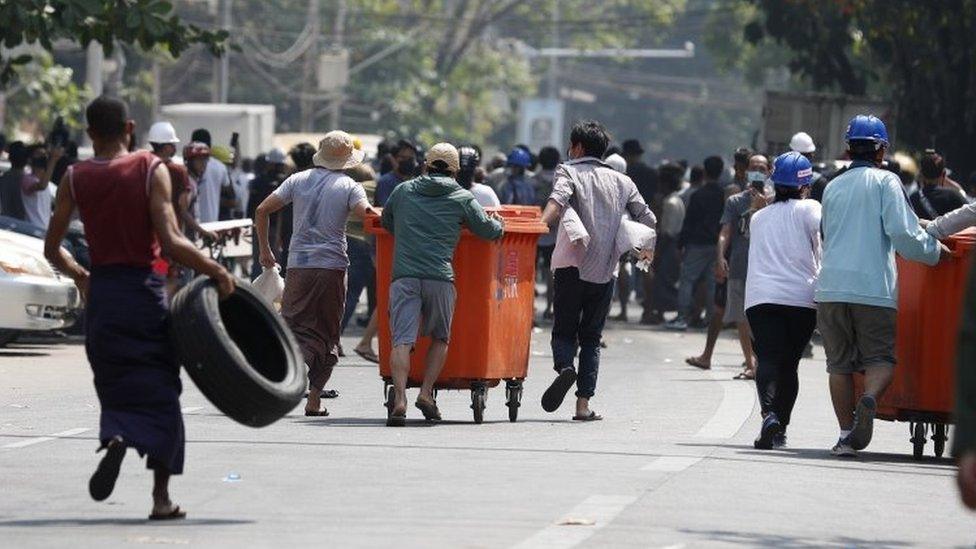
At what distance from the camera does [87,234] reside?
30.6 ft

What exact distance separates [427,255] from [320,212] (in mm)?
945

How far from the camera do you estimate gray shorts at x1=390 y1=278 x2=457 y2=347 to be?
1346cm

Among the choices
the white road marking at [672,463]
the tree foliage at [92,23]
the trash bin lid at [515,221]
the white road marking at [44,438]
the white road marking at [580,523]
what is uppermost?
the tree foliage at [92,23]

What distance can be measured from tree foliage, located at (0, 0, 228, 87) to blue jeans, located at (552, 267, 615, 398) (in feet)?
24.2

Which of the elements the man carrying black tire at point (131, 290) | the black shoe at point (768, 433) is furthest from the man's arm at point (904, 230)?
the man carrying black tire at point (131, 290)

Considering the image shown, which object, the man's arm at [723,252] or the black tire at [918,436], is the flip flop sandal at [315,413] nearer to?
→ the black tire at [918,436]

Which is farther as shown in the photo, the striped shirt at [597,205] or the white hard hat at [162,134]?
the white hard hat at [162,134]

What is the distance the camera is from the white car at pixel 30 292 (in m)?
19.3

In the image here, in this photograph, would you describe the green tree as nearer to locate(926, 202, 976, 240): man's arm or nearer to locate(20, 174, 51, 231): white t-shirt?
locate(20, 174, 51, 231): white t-shirt

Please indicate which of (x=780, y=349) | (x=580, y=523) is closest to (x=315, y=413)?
(x=780, y=349)

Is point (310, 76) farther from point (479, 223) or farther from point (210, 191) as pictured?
point (479, 223)

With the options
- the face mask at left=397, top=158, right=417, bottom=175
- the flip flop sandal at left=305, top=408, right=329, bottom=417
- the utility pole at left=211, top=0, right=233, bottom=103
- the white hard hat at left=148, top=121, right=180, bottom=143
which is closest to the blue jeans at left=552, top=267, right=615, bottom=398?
the flip flop sandal at left=305, top=408, right=329, bottom=417

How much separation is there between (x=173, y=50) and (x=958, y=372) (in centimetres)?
1607

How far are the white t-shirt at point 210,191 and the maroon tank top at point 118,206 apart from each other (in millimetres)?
13284
